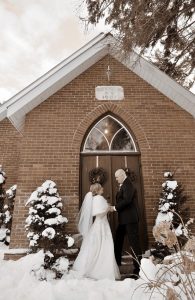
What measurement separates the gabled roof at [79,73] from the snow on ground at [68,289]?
149 inches

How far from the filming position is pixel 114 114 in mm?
7398

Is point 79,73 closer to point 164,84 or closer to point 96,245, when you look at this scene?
point 164,84

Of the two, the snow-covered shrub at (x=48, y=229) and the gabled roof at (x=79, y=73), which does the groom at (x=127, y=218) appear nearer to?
the snow-covered shrub at (x=48, y=229)

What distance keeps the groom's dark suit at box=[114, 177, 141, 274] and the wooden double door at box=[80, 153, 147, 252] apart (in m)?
1.02

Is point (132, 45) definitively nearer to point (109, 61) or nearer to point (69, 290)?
point (109, 61)

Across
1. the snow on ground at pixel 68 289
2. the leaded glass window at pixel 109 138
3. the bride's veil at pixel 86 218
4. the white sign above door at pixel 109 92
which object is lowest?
the snow on ground at pixel 68 289

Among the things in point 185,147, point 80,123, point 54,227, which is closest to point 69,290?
point 54,227

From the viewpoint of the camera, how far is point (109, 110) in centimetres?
736

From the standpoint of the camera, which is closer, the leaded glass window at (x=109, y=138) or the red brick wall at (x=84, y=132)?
the red brick wall at (x=84, y=132)

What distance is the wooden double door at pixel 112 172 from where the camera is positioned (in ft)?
21.3

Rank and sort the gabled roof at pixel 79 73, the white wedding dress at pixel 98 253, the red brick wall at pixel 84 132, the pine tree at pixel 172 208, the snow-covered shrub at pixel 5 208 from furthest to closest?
the snow-covered shrub at pixel 5 208 → the gabled roof at pixel 79 73 → the red brick wall at pixel 84 132 → the pine tree at pixel 172 208 → the white wedding dress at pixel 98 253

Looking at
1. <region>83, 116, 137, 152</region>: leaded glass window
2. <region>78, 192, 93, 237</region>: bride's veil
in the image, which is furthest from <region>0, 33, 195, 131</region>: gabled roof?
<region>78, 192, 93, 237</region>: bride's veil

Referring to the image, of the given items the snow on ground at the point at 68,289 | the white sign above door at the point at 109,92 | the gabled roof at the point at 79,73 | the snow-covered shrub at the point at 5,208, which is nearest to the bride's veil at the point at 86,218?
the snow on ground at the point at 68,289

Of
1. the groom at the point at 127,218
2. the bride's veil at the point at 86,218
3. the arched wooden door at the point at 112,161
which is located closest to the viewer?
the groom at the point at 127,218
